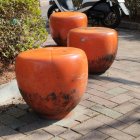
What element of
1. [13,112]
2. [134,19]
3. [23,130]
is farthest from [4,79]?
[134,19]

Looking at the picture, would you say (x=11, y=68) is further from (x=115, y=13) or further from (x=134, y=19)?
(x=134, y=19)

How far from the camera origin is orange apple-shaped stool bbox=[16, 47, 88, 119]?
4273 millimetres

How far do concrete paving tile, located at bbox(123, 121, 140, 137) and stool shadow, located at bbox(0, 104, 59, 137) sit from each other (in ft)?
3.04

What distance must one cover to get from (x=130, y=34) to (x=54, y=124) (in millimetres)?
6515

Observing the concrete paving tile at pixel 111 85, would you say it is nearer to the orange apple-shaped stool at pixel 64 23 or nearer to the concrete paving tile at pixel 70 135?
the concrete paving tile at pixel 70 135

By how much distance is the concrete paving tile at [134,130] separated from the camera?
4.38 meters

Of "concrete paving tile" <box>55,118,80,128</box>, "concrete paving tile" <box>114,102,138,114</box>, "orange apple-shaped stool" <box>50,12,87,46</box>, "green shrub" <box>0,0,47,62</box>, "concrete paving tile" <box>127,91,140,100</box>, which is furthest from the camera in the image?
"orange apple-shaped stool" <box>50,12,87,46</box>

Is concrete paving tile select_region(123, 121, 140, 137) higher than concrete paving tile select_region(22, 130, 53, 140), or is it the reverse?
concrete paving tile select_region(22, 130, 53, 140)

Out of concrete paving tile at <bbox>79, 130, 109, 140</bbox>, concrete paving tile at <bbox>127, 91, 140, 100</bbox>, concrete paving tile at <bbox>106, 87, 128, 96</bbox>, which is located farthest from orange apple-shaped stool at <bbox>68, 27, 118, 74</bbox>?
concrete paving tile at <bbox>79, 130, 109, 140</bbox>

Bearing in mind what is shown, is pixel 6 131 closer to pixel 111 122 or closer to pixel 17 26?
pixel 111 122

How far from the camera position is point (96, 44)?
6.23 meters

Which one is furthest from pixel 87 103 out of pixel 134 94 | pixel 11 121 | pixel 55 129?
pixel 11 121

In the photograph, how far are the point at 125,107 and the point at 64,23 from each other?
3.35m

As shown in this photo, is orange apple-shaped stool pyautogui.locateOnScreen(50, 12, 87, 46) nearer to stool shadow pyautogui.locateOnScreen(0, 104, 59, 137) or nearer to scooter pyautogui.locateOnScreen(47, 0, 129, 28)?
scooter pyautogui.locateOnScreen(47, 0, 129, 28)
